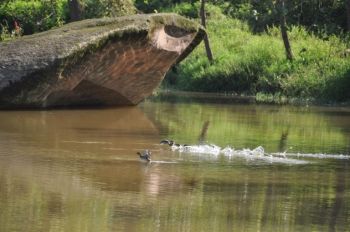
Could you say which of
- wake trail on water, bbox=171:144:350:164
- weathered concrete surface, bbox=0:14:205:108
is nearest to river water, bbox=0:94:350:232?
wake trail on water, bbox=171:144:350:164

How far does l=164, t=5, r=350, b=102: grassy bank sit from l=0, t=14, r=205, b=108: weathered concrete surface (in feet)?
19.6

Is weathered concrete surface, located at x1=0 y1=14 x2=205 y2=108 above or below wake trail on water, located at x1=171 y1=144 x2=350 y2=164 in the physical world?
above

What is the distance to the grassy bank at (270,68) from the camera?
24.8 metres

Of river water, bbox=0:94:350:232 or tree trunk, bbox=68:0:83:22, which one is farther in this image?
tree trunk, bbox=68:0:83:22

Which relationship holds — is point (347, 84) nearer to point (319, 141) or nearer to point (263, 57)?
point (263, 57)

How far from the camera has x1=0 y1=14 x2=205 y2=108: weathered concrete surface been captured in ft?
52.9

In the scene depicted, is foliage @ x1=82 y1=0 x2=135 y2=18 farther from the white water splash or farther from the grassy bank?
the white water splash

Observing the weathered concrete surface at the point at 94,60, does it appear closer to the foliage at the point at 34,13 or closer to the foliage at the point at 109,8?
the foliage at the point at 109,8

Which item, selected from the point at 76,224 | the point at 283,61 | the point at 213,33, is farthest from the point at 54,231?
the point at 213,33

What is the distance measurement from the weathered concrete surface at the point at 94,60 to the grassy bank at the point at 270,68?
599 cm

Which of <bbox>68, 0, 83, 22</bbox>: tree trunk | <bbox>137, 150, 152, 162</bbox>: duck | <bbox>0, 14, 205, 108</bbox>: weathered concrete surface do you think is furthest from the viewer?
<bbox>68, 0, 83, 22</bbox>: tree trunk

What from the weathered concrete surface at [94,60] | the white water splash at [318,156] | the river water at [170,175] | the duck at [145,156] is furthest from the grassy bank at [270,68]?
the duck at [145,156]

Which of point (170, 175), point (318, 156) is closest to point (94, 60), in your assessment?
point (318, 156)

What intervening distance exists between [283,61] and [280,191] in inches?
780
